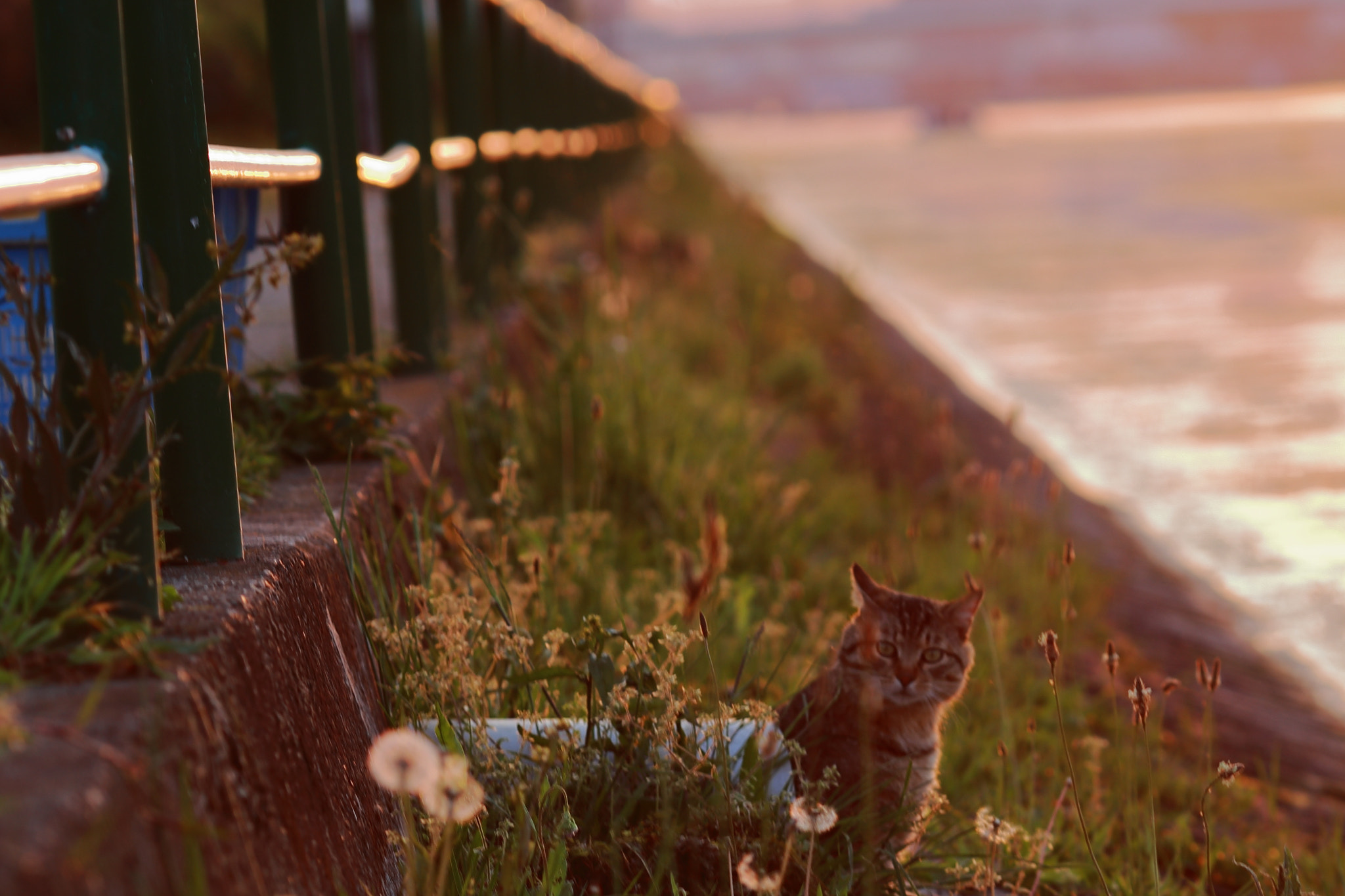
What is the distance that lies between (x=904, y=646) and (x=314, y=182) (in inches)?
58.0

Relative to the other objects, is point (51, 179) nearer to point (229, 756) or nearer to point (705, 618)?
point (229, 756)

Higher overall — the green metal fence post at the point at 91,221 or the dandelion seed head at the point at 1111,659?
the green metal fence post at the point at 91,221

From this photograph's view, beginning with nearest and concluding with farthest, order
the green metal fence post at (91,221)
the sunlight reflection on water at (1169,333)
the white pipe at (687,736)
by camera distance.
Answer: the green metal fence post at (91,221) < the white pipe at (687,736) < the sunlight reflection on water at (1169,333)

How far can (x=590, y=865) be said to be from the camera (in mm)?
1973

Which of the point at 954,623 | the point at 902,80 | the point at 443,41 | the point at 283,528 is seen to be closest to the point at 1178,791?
the point at 954,623

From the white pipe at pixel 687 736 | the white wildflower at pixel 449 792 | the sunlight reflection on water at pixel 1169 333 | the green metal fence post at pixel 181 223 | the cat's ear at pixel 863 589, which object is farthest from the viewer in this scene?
the sunlight reflection on water at pixel 1169 333

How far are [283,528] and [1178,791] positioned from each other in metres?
2.19

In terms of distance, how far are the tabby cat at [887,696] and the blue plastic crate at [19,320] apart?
1.25 meters

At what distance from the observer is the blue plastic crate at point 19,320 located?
1849 mm

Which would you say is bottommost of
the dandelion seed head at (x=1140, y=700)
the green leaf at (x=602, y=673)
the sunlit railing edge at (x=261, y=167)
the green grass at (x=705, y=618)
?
the green grass at (x=705, y=618)

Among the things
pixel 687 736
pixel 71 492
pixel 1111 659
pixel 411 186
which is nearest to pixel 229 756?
pixel 71 492

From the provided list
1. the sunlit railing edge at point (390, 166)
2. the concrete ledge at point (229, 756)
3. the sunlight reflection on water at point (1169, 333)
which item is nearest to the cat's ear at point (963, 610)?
the concrete ledge at point (229, 756)

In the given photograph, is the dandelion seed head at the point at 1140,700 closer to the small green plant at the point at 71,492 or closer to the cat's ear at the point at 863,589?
the cat's ear at the point at 863,589

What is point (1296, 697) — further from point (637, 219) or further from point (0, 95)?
point (0, 95)
